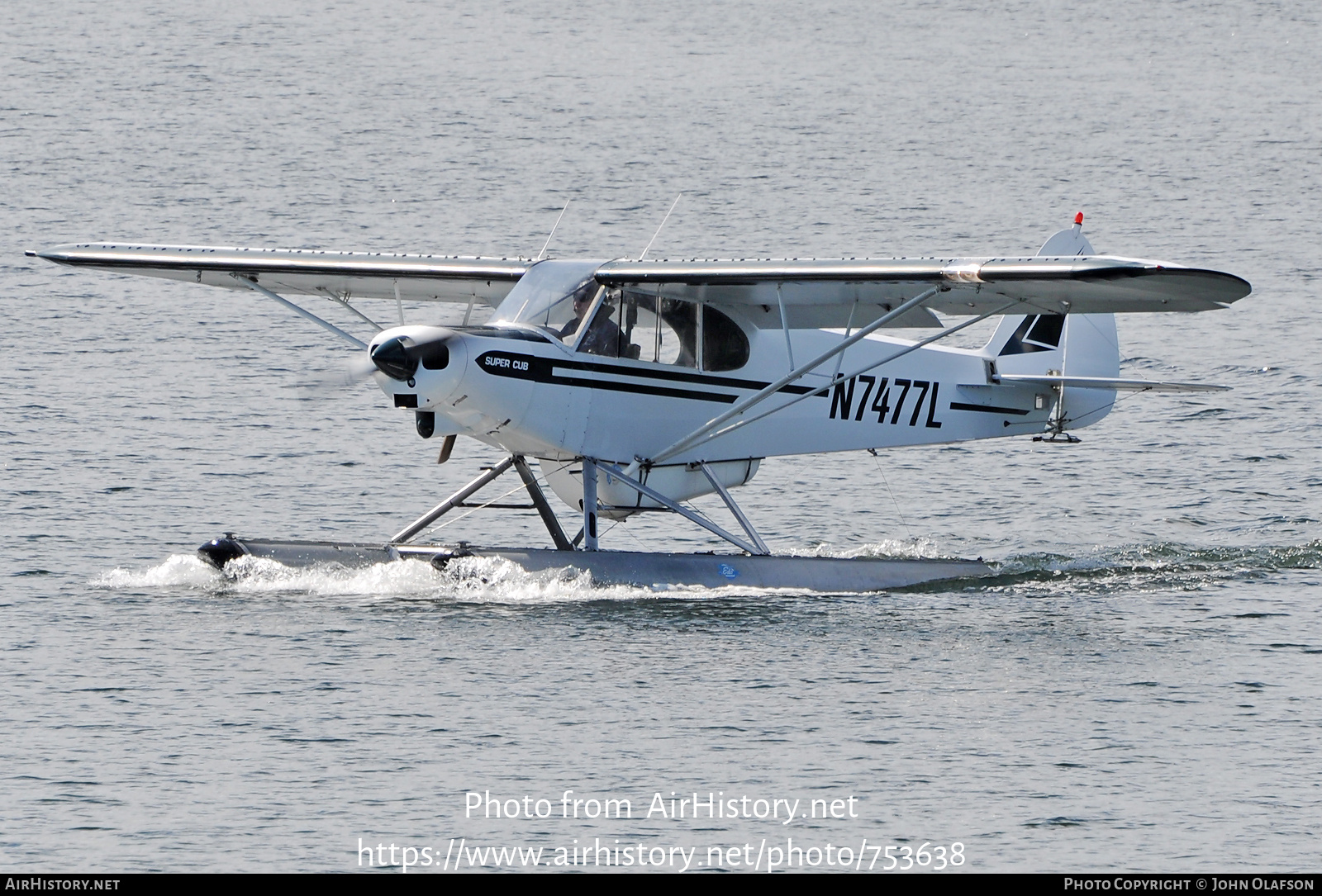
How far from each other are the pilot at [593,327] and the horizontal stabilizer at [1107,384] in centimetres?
368

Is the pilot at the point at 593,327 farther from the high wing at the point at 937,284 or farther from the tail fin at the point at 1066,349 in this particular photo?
the tail fin at the point at 1066,349

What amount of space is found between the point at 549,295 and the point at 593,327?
394mm

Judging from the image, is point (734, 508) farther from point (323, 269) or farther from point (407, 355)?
point (323, 269)

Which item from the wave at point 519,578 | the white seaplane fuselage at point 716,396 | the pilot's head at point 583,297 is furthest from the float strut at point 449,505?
the pilot's head at point 583,297

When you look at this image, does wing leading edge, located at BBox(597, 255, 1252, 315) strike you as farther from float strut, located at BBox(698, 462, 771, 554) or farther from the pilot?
float strut, located at BBox(698, 462, 771, 554)

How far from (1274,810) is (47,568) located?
9.31 meters

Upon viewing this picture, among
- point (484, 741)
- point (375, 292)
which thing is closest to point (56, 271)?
point (375, 292)

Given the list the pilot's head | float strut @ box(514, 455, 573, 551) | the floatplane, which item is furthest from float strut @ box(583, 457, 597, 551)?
the pilot's head

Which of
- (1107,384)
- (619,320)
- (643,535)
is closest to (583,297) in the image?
(619,320)

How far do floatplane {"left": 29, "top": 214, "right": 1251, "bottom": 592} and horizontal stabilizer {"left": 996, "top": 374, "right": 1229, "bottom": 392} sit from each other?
0.03 m

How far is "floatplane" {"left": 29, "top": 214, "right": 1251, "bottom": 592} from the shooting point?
12.6 meters

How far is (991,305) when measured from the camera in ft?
44.7

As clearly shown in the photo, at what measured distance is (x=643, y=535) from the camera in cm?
1681

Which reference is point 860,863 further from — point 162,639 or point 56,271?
point 56,271
